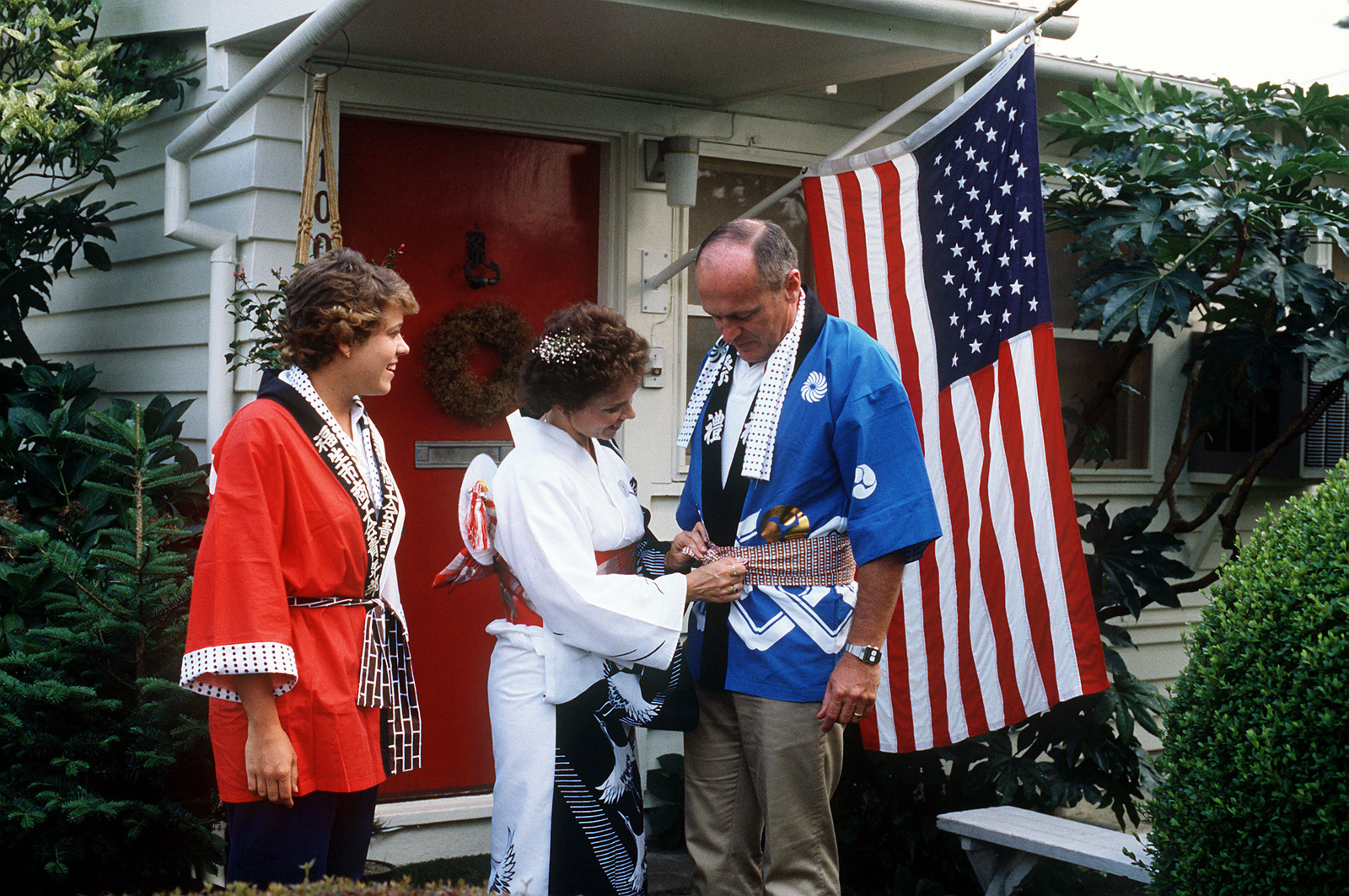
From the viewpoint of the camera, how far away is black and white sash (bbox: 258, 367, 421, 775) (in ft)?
8.22

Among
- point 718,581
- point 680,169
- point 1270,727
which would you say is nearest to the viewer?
point 1270,727

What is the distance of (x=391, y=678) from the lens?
268 centimetres

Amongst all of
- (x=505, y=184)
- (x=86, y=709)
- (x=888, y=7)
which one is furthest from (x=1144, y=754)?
(x=86, y=709)

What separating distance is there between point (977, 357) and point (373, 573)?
2129mm

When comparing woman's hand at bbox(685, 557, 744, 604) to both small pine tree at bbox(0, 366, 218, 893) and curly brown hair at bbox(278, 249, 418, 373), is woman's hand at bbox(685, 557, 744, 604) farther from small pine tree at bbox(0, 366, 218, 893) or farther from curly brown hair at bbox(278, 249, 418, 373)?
small pine tree at bbox(0, 366, 218, 893)

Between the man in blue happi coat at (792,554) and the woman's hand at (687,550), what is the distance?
49 mm

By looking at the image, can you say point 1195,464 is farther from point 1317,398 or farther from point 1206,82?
point 1206,82

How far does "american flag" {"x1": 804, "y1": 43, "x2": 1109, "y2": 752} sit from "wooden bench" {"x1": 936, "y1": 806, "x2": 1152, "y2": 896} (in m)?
0.40

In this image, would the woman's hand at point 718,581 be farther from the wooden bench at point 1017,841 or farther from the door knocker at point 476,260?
the door knocker at point 476,260

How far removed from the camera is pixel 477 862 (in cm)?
439

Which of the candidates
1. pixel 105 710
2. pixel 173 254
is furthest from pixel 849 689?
pixel 173 254

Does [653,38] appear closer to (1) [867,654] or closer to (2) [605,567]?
(2) [605,567]

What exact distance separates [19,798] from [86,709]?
0.27 metres

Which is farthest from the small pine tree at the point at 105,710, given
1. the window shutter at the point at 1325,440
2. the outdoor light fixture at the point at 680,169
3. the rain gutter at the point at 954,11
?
the window shutter at the point at 1325,440
